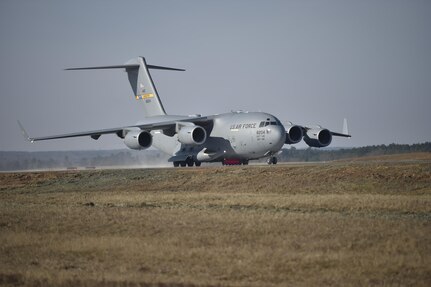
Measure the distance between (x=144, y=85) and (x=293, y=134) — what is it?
15.0 metres

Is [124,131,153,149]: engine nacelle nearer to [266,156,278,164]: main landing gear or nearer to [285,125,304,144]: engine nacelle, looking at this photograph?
[266,156,278,164]: main landing gear

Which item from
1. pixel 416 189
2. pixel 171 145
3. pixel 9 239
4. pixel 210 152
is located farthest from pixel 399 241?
pixel 171 145

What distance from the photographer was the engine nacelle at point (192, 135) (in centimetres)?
4858

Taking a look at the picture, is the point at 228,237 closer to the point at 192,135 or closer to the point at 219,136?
the point at 192,135

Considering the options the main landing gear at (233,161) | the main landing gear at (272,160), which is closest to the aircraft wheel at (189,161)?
the main landing gear at (233,161)

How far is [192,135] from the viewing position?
48.6m

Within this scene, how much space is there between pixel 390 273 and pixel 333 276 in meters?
1.12

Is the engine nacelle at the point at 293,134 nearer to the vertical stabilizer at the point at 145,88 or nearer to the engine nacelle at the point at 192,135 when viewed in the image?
the engine nacelle at the point at 192,135

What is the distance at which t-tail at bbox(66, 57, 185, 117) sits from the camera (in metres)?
58.3

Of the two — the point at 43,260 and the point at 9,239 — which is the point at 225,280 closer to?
the point at 43,260

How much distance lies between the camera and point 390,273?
525 inches

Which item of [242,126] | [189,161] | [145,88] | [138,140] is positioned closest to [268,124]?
[242,126]

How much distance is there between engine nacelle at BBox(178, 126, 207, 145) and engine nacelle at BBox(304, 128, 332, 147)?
7939 mm

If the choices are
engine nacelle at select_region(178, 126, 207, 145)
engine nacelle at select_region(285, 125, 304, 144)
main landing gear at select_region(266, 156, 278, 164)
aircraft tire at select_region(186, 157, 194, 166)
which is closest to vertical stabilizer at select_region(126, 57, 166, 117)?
aircraft tire at select_region(186, 157, 194, 166)
